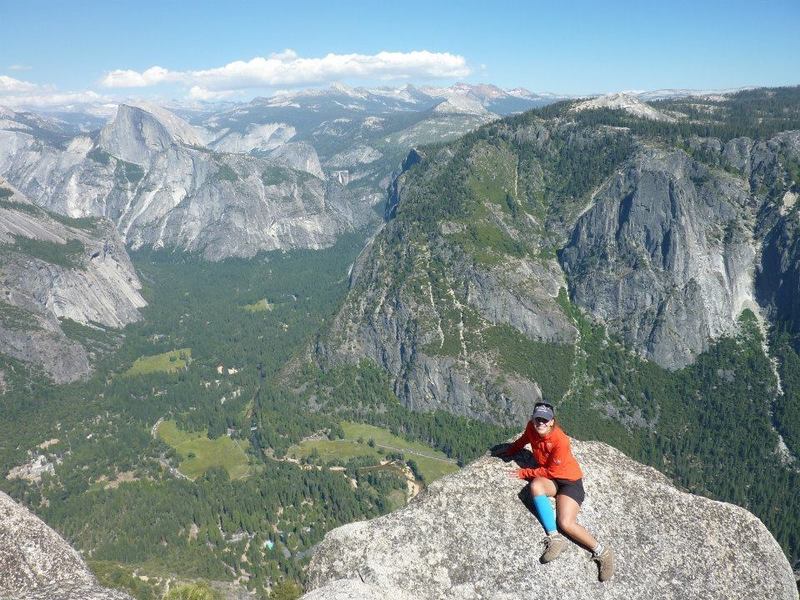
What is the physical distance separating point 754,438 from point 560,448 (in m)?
161

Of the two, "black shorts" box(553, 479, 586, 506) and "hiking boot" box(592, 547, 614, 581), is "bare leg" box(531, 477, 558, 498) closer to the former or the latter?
"black shorts" box(553, 479, 586, 506)

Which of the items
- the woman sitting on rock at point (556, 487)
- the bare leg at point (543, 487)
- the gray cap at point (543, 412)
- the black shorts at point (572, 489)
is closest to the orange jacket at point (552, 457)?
the woman sitting on rock at point (556, 487)

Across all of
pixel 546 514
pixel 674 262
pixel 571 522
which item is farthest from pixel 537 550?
pixel 674 262

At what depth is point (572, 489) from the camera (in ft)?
60.7

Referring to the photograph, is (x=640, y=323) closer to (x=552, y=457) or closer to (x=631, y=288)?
(x=631, y=288)

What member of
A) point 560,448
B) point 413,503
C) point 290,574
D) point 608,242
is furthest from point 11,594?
point 608,242

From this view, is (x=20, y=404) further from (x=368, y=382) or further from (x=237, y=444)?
(x=368, y=382)

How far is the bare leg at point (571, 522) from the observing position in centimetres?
1778

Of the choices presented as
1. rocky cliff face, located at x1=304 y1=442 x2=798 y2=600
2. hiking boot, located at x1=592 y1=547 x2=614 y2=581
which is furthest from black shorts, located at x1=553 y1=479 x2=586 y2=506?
hiking boot, located at x1=592 y1=547 x2=614 y2=581

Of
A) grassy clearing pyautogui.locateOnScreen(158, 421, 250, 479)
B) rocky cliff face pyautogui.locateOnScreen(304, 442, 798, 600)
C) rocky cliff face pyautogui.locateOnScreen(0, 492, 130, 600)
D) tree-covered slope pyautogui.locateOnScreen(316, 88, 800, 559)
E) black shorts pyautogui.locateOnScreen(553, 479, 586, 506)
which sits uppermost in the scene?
black shorts pyautogui.locateOnScreen(553, 479, 586, 506)

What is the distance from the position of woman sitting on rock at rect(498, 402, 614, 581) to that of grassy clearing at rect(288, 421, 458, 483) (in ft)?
398

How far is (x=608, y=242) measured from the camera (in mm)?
199125

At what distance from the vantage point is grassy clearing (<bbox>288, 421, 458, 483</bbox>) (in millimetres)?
140837

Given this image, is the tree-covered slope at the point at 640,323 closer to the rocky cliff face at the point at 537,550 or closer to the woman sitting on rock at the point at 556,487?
the rocky cliff face at the point at 537,550
